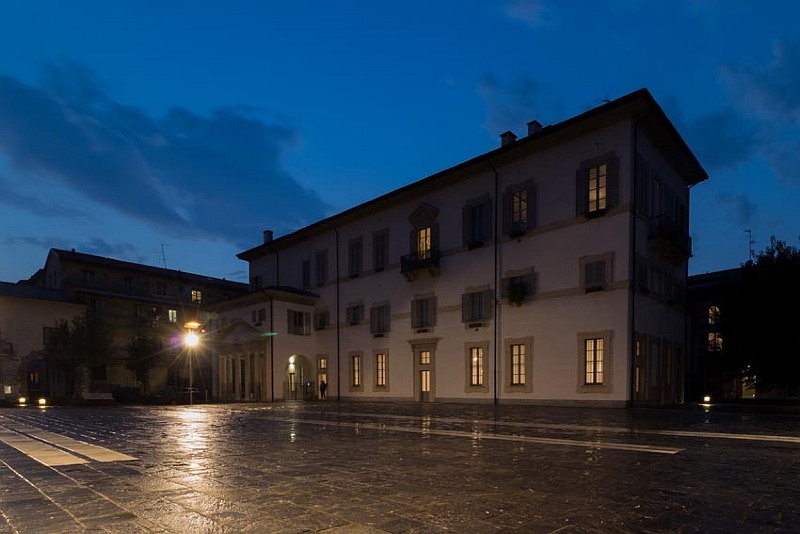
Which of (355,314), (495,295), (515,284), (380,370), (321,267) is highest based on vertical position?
(321,267)

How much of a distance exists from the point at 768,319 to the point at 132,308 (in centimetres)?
5437

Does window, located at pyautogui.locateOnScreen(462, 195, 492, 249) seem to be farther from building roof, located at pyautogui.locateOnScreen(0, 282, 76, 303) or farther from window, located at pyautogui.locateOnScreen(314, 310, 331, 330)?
building roof, located at pyautogui.locateOnScreen(0, 282, 76, 303)

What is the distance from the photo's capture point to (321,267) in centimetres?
4150

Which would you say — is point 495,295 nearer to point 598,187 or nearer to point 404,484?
point 598,187

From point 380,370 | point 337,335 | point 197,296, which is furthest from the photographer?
point 197,296

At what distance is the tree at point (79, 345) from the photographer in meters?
43.1

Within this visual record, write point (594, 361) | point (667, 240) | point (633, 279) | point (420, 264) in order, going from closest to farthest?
point (633, 279) < point (594, 361) < point (667, 240) < point (420, 264)

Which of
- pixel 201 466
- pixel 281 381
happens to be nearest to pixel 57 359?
pixel 281 381

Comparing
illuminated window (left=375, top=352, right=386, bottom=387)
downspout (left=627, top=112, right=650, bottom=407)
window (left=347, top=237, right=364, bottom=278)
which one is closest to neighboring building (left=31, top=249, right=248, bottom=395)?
window (left=347, top=237, right=364, bottom=278)

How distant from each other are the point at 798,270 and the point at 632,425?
21523 mm

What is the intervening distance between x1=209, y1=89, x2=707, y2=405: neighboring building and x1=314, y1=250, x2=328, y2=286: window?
0.67 ft

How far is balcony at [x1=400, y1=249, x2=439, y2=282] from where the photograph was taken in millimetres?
32062

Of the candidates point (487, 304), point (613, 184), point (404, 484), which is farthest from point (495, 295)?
point (404, 484)

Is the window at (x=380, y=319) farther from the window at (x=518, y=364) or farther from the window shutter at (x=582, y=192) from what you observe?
the window shutter at (x=582, y=192)
